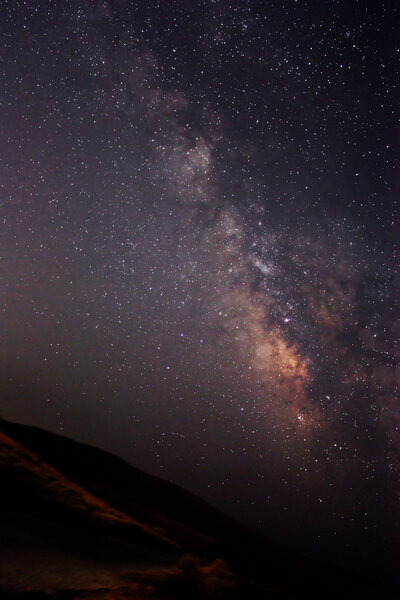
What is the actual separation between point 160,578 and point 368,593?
8729mm

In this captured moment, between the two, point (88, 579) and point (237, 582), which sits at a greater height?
point (237, 582)

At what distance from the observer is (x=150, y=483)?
34.1 ft

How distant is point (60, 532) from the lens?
3.53 metres

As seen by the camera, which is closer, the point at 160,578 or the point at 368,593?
the point at 160,578

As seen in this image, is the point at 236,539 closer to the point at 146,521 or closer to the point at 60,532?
the point at 146,521

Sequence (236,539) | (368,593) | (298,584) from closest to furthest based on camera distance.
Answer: (298,584), (236,539), (368,593)

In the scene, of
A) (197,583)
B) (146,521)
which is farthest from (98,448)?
(197,583)

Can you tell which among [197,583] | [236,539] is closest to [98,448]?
[236,539]

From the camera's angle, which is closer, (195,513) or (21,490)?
(21,490)

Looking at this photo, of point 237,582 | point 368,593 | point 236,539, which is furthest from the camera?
point 368,593

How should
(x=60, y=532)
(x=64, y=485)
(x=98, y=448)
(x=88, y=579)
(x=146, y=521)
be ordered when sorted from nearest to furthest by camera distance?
(x=88, y=579)
(x=60, y=532)
(x=64, y=485)
(x=146, y=521)
(x=98, y=448)

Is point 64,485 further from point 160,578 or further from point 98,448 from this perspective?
point 98,448

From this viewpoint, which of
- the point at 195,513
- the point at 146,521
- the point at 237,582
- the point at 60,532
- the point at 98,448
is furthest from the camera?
the point at 98,448

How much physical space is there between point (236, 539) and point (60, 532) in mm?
5975
